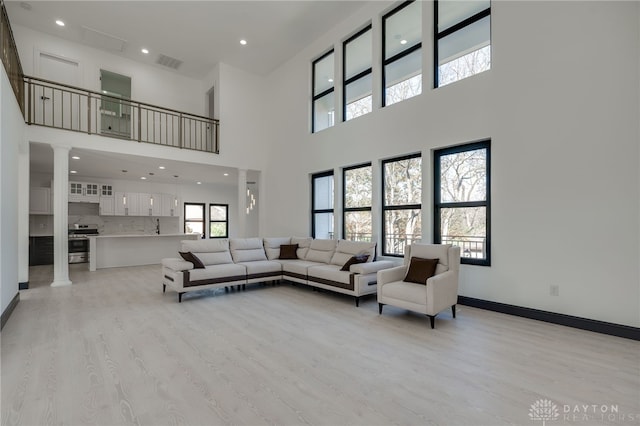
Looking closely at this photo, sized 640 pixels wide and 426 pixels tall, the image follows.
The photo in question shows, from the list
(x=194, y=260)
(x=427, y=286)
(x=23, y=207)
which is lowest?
(x=427, y=286)

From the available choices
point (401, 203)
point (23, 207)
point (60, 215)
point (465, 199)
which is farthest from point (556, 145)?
point (23, 207)

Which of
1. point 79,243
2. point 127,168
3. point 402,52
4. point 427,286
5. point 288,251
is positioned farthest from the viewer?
point 79,243

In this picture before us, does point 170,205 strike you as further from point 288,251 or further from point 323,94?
point 323,94

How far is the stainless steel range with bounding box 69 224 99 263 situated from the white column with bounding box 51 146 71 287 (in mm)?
3560

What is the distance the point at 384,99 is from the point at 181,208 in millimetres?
8251

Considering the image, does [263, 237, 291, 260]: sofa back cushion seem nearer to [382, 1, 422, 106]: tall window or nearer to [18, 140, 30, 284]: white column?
[382, 1, 422, 106]: tall window

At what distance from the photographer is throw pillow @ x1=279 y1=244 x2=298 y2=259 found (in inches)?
253

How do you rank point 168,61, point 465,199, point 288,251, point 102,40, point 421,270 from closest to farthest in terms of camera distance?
point 421,270
point 465,199
point 288,251
point 102,40
point 168,61

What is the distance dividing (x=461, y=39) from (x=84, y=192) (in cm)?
1003

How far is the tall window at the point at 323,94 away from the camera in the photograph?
7.11 meters

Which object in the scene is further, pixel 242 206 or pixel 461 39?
pixel 242 206

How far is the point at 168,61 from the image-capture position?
815cm

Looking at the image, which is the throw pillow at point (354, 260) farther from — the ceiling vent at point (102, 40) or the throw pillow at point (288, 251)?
the ceiling vent at point (102, 40)

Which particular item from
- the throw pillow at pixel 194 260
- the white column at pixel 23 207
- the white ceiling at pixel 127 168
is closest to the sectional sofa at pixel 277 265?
the throw pillow at pixel 194 260
